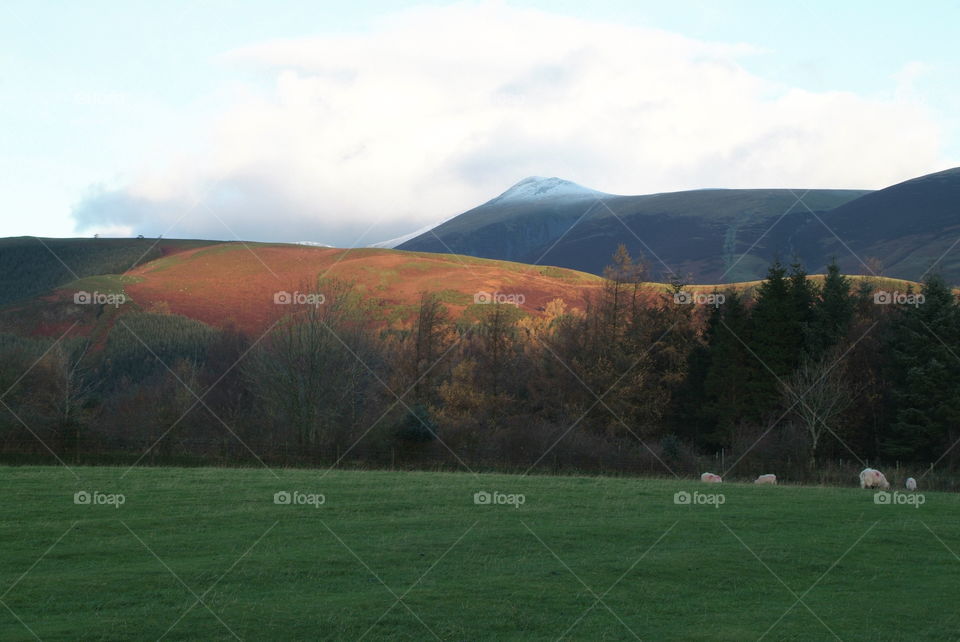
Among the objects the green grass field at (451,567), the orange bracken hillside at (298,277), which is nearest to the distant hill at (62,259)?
the orange bracken hillside at (298,277)

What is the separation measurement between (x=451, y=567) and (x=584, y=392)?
41.4m

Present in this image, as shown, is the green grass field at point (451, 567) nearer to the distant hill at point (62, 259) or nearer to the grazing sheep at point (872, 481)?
the grazing sheep at point (872, 481)

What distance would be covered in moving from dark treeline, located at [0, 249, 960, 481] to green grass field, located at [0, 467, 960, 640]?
54.8ft

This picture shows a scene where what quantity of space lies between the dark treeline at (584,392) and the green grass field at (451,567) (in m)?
16.7

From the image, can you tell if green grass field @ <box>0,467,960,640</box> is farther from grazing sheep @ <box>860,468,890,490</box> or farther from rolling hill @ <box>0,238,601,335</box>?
rolling hill @ <box>0,238,601,335</box>

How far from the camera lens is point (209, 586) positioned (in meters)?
13.3

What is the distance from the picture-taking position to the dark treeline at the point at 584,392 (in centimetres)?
4138

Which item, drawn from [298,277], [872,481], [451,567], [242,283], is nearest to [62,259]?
[242,283]

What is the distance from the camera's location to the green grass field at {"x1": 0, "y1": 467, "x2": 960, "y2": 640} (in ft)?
39.5

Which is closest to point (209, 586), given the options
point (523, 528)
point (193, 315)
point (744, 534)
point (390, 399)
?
point (523, 528)

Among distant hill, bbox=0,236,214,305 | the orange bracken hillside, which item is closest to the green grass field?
the orange bracken hillside

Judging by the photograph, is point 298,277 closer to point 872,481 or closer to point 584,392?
point 584,392

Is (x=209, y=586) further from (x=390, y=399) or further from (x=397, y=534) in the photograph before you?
(x=390, y=399)

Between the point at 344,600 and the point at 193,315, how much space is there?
264 ft
